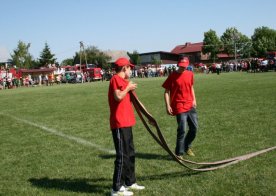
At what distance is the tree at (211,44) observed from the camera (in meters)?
114

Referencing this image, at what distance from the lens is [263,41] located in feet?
372

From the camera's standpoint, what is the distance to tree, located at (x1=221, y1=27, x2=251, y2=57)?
117062 mm

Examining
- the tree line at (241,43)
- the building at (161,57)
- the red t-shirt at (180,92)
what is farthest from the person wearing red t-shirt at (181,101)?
the building at (161,57)

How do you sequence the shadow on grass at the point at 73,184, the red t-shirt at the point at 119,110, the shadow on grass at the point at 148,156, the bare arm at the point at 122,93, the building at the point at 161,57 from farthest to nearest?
the building at the point at 161,57 → the shadow on grass at the point at 148,156 → the shadow on grass at the point at 73,184 → the red t-shirt at the point at 119,110 → the bare arm at the point at 122,93

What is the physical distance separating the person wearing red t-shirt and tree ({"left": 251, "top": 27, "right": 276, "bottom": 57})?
4247 inches

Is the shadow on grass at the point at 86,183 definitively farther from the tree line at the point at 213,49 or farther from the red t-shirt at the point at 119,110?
the tree line at the point at 213,49

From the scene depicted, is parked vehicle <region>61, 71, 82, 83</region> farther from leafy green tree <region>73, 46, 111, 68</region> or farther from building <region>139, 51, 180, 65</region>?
building <region>139, 51, 180, 65</region>

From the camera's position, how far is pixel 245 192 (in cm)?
513

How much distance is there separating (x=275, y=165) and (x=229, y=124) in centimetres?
415

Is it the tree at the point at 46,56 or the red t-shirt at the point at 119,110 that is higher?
the tree at the point at 46,56

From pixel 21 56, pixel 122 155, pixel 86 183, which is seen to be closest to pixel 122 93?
pixel 122 155

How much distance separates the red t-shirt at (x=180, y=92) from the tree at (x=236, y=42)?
112 meters

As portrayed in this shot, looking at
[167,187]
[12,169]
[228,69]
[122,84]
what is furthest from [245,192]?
[228,69]

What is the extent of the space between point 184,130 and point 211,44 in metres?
110
